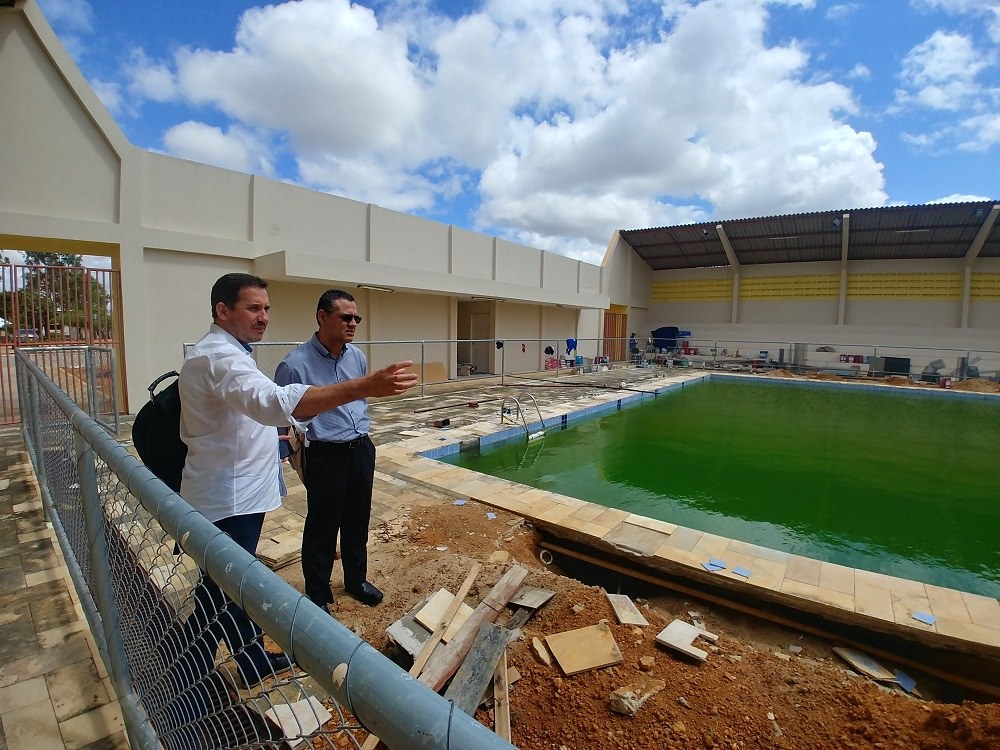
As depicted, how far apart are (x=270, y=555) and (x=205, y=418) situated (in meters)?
1.93

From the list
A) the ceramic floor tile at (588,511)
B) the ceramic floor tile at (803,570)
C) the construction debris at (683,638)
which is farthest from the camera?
the ceramic floor tile at (588,511)

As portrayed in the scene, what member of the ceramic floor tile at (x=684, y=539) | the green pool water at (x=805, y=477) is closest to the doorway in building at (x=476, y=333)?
the green pool water at (x=805, y=477)

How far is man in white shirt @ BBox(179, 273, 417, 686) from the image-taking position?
1.57 metres

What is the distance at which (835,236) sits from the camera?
2084 centimetres

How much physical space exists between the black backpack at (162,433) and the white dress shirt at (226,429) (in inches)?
4.4

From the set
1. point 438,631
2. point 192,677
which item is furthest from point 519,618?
point 192,677

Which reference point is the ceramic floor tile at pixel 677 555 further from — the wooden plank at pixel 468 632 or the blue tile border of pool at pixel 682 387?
the blue tile border of pool at pixel 682 387

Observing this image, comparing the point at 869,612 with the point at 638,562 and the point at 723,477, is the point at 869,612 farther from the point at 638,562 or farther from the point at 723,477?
the point at 723,477

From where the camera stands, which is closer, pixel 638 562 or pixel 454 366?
pixel 638 562

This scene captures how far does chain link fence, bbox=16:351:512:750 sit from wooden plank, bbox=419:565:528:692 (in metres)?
0.39

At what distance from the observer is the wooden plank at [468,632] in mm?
2238

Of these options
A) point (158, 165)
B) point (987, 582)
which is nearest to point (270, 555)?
point (987, 582)

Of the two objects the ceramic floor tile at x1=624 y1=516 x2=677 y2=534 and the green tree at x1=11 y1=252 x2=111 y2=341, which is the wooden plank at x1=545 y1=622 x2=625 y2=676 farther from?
the green tree at x1=11 y1=252 x2=111 y2=341

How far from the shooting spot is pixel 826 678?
2.43 metres
